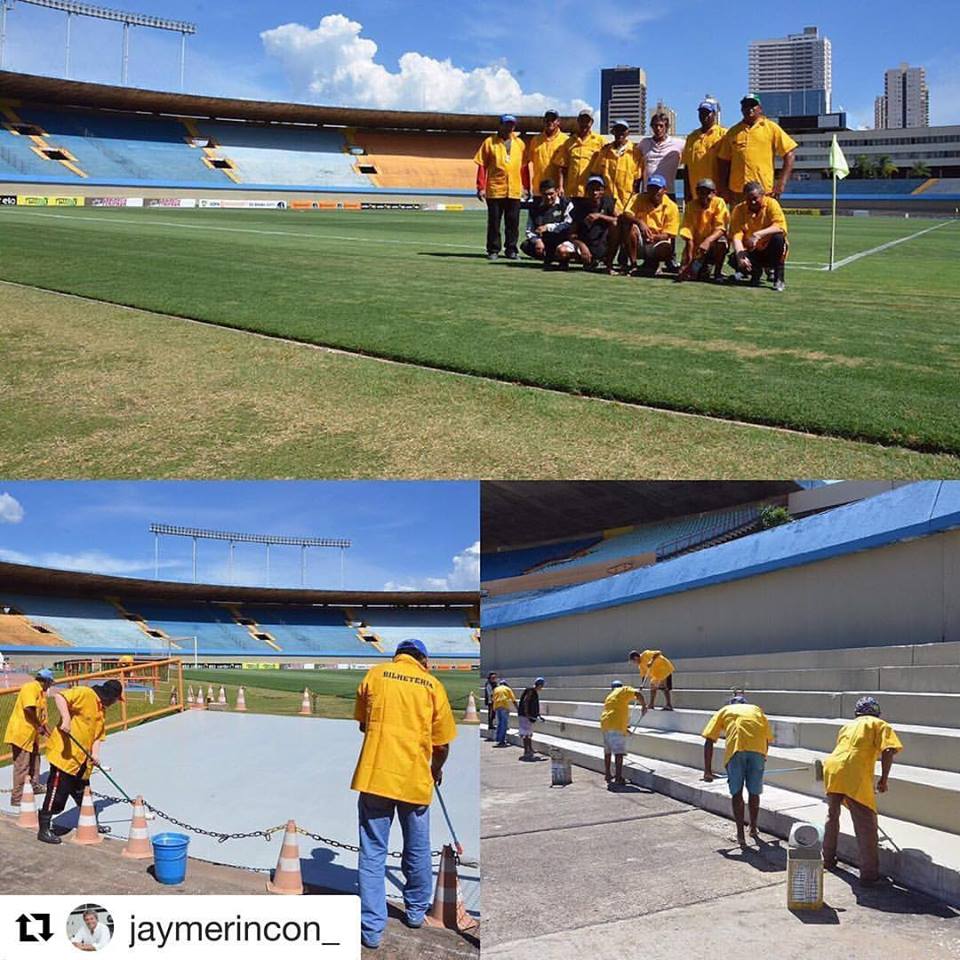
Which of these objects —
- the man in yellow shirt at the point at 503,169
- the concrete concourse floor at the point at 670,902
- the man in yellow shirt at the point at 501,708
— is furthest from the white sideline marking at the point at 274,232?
the concrete concourse floor at the point at 670,902

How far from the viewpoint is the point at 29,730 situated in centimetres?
676

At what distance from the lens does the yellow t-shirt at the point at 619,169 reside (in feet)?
41.1

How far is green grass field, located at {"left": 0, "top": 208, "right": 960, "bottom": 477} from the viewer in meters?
5.66

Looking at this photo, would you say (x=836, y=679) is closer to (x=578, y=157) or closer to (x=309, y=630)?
(x=309, y=630)

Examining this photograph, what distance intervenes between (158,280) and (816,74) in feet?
230

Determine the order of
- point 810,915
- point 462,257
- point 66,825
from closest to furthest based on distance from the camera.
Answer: point 810,915, point 66,825, point 462,257

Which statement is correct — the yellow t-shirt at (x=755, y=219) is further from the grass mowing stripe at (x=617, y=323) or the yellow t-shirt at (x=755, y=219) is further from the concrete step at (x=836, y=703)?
the concrete step at (x=836, y=703)

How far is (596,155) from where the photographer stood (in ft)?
41.6

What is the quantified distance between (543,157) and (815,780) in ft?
29.2

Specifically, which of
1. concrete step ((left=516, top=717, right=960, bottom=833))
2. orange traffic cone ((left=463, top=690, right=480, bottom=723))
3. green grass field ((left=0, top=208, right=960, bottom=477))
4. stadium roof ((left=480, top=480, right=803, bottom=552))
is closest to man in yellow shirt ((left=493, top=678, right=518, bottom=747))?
concrete step ((left=516, top=717, right=960, bottom=833))

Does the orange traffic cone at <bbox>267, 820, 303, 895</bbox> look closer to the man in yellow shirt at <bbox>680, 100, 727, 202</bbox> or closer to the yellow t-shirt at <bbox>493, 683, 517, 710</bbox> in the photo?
the yellow t-shirt at <bbox>493, 683, 517, 710</bbox>

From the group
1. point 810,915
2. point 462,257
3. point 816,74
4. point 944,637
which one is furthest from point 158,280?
point 816,74

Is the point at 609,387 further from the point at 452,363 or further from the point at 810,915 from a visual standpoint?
the point at 810,915

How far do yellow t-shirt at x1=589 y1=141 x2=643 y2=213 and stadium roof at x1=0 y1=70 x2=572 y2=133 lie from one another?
44740 mm
